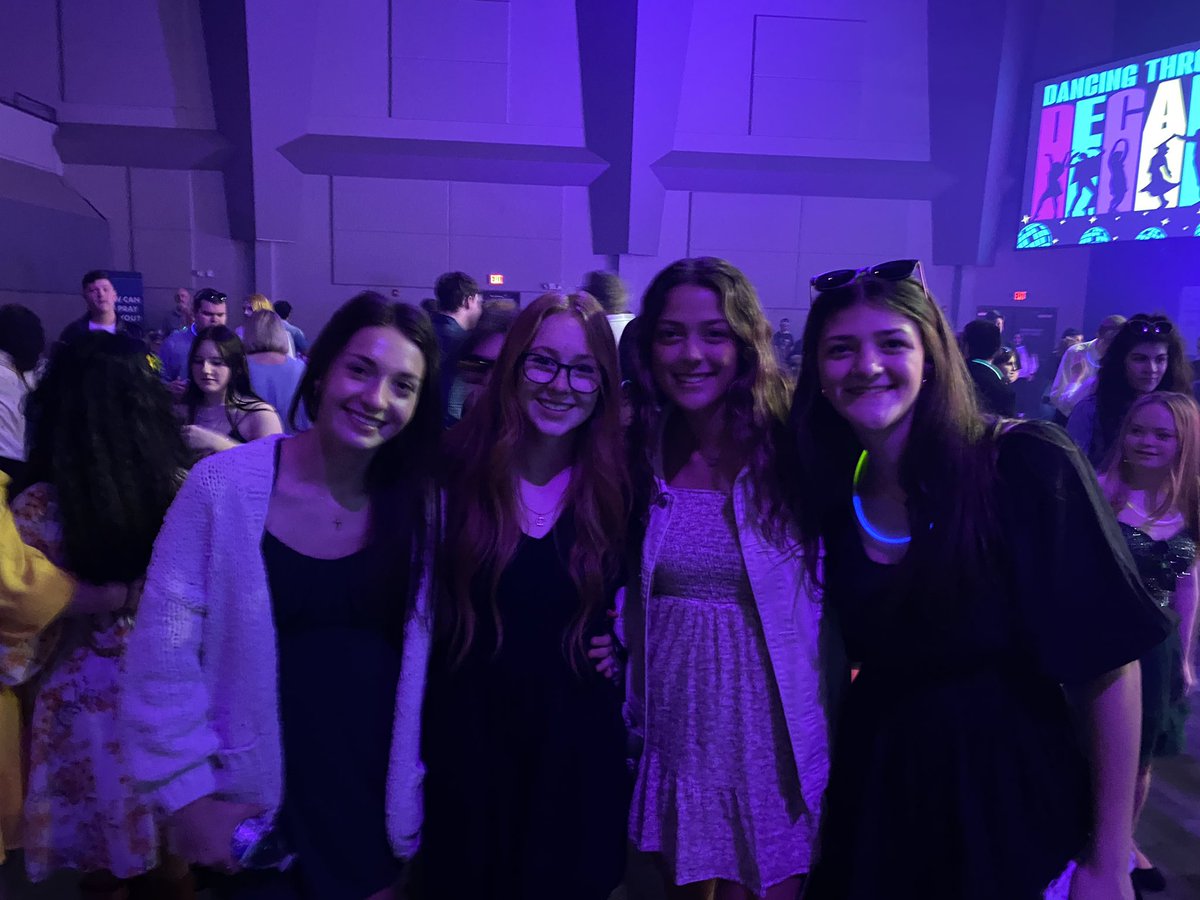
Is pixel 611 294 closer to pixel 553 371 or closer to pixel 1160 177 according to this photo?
pixel 553 371

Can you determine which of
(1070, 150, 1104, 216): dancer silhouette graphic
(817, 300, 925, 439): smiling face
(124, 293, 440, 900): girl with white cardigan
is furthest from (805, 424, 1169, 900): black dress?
(1070, 150, 1104, 216): dancer silhouette graphic

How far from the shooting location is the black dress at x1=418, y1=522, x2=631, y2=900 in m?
1.53

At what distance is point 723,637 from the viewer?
1653 mm

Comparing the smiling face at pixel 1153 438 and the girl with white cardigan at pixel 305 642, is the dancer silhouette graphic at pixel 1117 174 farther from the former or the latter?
the girl with white cardigan at pixel 305 642

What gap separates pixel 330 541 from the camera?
1.48 m

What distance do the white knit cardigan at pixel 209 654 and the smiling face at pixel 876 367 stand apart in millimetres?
1167

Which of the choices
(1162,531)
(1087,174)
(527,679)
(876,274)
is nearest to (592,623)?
(527,679)

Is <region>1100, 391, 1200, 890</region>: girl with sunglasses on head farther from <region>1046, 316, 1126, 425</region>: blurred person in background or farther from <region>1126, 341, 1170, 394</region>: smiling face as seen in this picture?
<region>1046, 316, 1126, 425</region>: blurred person in background

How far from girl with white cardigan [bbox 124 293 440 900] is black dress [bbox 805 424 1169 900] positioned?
0.93 m

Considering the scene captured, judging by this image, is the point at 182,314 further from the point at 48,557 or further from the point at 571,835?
the point at 571,835

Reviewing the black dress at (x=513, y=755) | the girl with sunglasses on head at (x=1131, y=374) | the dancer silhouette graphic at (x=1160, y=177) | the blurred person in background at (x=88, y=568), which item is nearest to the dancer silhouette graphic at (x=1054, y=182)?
the dancer silhouette graphic at (x=1160, y=177)

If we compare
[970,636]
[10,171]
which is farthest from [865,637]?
[10,171]

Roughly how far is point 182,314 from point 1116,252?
561 inches

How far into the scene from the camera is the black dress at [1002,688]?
4.08 ft
